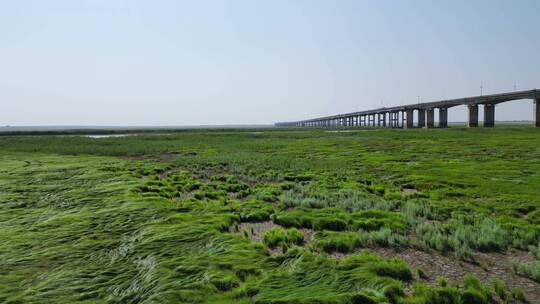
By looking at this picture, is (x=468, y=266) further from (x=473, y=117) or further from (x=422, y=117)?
(x=422, y=117)

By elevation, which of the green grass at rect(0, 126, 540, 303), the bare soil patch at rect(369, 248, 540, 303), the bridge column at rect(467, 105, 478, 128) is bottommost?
the bare soil patch at rect(369, 248, 540, 303)

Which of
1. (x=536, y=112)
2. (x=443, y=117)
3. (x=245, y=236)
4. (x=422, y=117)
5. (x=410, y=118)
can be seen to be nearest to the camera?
(x=245, y=236)

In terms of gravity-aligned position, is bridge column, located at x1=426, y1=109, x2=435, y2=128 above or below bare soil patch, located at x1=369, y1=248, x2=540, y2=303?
above

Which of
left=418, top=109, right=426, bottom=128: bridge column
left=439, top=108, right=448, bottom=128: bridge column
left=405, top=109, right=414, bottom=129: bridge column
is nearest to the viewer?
left=439, top=108, right=448, bottom=128: bridge column

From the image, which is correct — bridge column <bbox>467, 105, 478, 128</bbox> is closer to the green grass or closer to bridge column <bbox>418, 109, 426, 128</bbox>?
bridge column <bbox>418, 109, 426, 128</bbox>

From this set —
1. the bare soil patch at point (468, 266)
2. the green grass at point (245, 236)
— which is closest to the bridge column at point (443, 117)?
the green grass at point (245, 236)

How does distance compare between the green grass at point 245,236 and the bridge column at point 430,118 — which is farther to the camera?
the bridge column at point 430,118

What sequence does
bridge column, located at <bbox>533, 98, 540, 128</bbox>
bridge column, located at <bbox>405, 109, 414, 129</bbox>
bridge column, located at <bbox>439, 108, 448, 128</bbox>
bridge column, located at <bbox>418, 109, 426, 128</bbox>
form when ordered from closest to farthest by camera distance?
bridge column, located at <bbox>533, 98, 540, 128</bbox> → bridge column, located at <bbox>439, 108, 448, 128</bbox> → bridge column, located at <bbox>418, 109, 426, 128</bbox> → bridge column, located at <bbox>405, 109, 414, 129</bbox>

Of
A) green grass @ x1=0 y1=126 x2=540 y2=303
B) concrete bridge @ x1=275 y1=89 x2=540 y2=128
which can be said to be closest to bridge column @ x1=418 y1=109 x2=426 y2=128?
concrete bridge @ x1=275 y1=89 x2=540 y2=128

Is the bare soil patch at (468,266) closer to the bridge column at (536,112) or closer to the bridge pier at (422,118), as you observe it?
the bridge column at (536,112)

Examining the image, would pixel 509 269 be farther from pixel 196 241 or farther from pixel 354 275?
pixel 196 241

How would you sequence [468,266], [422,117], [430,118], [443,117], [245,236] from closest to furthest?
[468,266] < [245,236] < [443,117] < [430,118] < [422,117]

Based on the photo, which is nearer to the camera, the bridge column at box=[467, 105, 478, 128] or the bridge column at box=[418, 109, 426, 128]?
the bridge column at box=[467, 105, 478, 128]

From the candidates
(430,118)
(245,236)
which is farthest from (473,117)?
(245,236)
